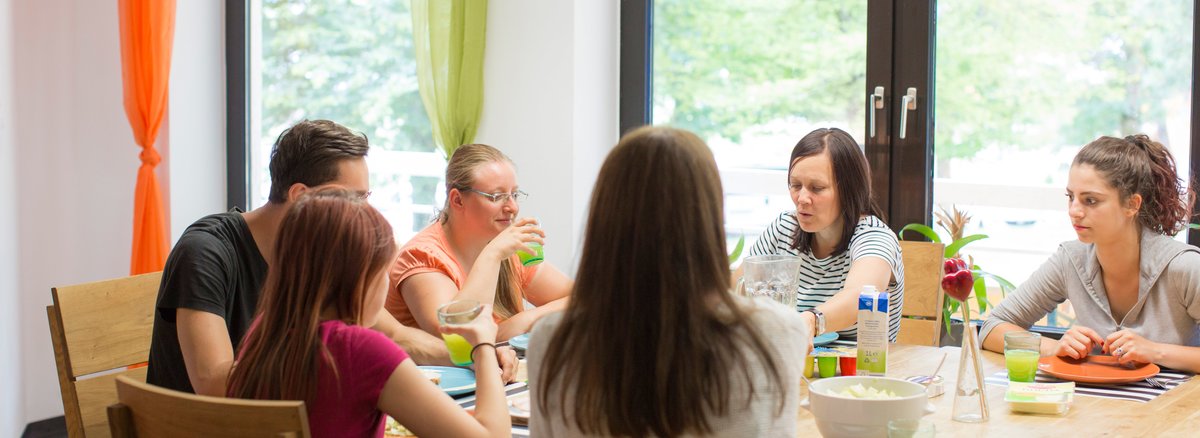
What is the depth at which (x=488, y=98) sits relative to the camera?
13.4ft

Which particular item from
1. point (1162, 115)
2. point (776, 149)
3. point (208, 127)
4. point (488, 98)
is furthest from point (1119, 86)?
point (208, 127)

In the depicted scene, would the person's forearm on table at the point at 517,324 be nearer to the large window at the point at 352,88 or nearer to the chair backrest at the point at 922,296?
the chair backrest at the point at 922,296

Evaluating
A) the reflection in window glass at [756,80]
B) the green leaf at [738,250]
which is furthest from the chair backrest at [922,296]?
the green leaf at [738,250]

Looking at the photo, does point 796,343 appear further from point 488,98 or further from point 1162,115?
point 488,98

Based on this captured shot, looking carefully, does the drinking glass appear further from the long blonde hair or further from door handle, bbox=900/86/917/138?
door handle, bbox=900/86/917/138

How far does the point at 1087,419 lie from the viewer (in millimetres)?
1814

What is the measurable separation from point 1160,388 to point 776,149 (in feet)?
6.44

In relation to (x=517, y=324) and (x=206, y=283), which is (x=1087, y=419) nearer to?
(x=517, y=324)

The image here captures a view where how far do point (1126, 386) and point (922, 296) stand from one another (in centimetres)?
83

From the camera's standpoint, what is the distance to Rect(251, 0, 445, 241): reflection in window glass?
4.43 meters

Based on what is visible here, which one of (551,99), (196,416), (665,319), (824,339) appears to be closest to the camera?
(665,319)

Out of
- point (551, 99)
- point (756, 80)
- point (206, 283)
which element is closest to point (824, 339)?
point (206, 283)

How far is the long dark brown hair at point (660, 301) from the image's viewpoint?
1298 millimetres

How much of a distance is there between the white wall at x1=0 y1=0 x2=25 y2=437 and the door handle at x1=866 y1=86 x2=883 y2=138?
284 cm
